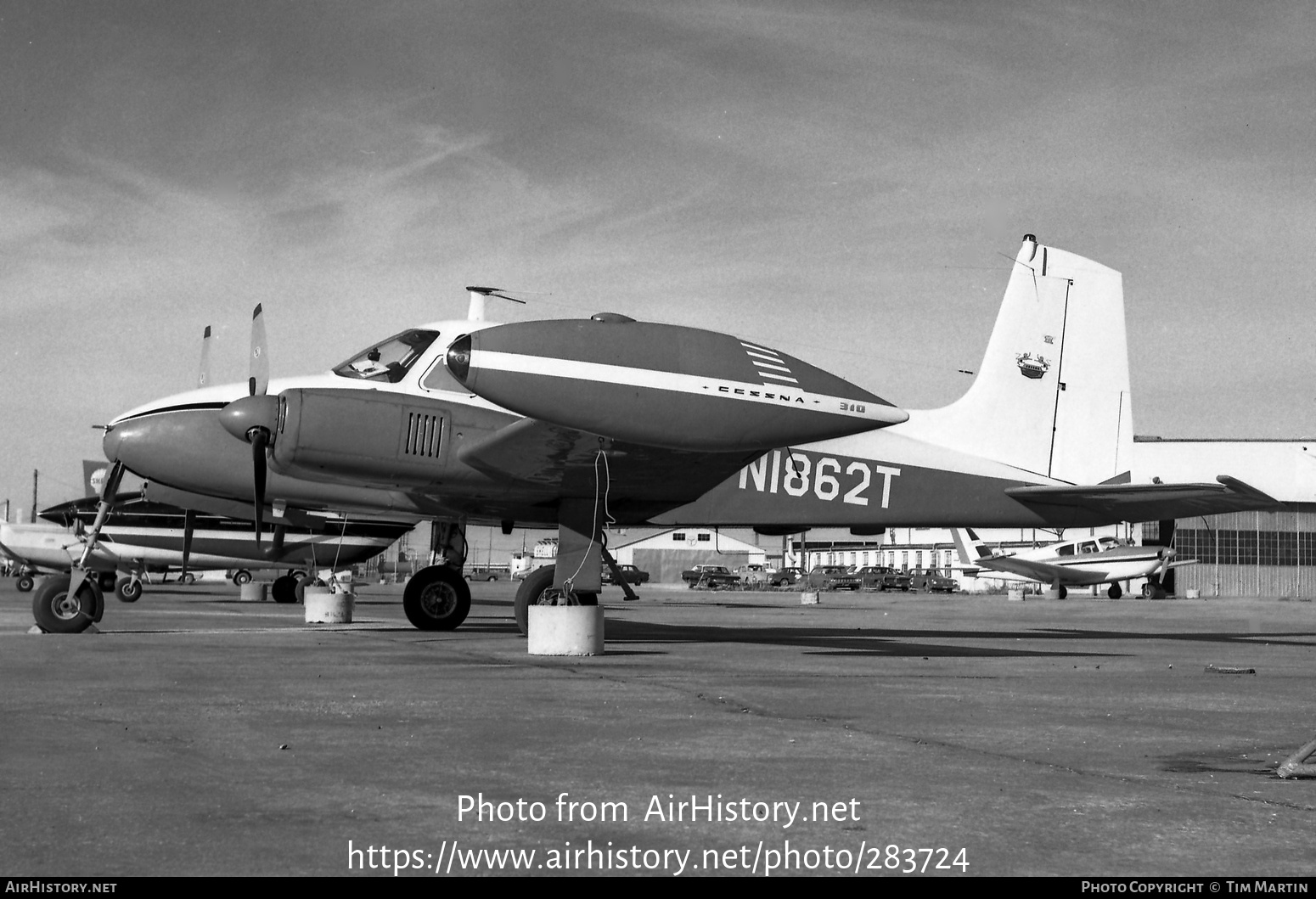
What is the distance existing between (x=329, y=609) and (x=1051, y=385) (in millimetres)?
13451

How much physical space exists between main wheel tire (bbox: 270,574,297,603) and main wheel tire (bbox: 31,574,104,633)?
67.9 feet

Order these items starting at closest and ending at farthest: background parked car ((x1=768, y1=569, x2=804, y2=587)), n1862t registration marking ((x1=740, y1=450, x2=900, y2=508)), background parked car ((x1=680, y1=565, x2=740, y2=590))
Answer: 1. n1862t registration marking ((x1=740, y1=450, x2=900, y2=508))
2. background parked car ((x1=680, y1=565, x2=740, y2=590))
3. background parked car ((x1=768, y1=569, x2=804, y2=587))

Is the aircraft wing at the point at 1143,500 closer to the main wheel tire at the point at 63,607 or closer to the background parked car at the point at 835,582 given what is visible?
the main wheel tire at the point at 63,607

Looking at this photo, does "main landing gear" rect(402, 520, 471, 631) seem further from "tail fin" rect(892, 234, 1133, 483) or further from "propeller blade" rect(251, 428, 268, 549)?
"tail fin" rect(892, 234, 1133, 483)

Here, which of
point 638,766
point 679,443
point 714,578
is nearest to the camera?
point 638,766

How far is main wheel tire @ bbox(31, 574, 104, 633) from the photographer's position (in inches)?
659

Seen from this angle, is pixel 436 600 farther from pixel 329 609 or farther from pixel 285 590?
pixel 285 590

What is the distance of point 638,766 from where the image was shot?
630cm

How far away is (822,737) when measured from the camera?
749 centimetres

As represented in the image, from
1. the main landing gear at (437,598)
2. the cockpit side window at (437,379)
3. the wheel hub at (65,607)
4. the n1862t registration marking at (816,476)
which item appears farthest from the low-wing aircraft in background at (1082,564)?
the wheel hub at (65,607)

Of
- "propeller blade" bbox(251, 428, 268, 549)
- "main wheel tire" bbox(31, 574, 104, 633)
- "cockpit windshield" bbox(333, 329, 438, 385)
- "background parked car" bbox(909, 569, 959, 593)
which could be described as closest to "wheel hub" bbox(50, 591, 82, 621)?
"main wheel tire" bbox(31, 574, 104, 633)

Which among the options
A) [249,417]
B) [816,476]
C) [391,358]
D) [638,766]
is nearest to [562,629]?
[391,358]

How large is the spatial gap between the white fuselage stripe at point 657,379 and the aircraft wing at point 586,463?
2.20 m

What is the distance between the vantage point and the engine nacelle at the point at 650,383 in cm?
1245
